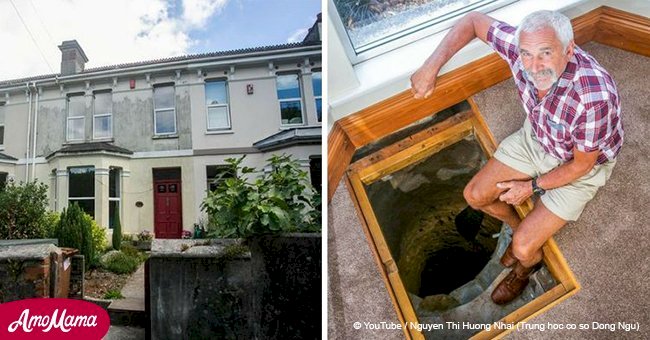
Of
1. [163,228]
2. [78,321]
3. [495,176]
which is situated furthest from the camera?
[163,228]

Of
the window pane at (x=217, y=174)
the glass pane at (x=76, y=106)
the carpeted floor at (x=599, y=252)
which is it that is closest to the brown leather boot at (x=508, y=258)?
the carpeted floor at (x=599, y=252)

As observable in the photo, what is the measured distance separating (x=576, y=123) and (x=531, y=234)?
0.33m

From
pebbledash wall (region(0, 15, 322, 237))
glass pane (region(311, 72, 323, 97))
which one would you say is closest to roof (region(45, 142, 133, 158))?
pebbledash wall (region(0, 15, 322, 237))

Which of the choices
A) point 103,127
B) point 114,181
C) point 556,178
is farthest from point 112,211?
point 556,178

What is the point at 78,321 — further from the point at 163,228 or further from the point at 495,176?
the point at 495,176

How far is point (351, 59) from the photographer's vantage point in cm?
133

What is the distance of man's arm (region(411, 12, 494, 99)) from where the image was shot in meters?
1.27

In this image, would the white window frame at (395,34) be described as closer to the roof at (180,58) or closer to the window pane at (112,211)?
the roof at (180,58)

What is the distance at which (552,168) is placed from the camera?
4.01ft

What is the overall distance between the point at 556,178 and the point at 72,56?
168 cm

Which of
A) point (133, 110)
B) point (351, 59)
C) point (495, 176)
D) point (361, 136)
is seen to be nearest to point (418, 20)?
point (351, 59)

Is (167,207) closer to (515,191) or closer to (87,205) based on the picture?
(87,205)

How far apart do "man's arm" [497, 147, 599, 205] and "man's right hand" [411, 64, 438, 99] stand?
337mm

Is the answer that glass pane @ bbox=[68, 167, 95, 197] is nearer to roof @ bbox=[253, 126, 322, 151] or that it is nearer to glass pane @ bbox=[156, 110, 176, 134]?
glass pane @ bbox=[156, 110, 176, 134]
